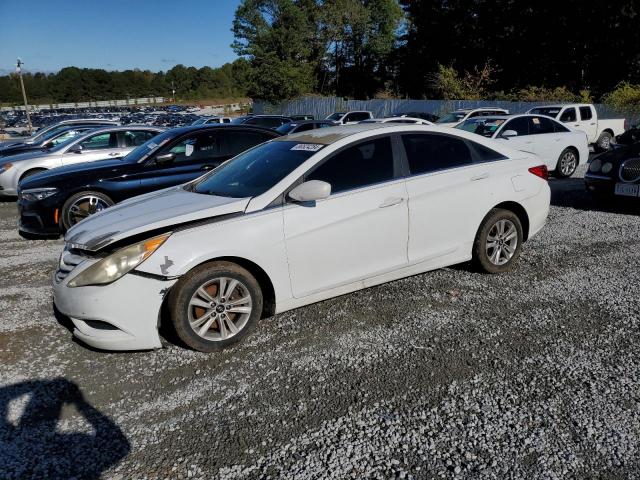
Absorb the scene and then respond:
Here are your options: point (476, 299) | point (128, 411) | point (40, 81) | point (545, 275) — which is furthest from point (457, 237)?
point (40, 81)

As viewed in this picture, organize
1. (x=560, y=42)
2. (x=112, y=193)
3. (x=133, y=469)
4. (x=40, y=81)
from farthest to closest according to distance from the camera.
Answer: (x=40, y=81) → (x=560, y=42) → (x=112, y=193) → (x=133, y=469)

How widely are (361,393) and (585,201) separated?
7376 millimetres

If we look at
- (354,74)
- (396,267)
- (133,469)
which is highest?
(354,74)

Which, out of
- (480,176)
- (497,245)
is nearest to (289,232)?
(480,176)

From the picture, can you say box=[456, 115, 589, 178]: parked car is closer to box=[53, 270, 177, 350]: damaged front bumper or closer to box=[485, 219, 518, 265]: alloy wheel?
box=[485, 219, 518, 265]: alloy wheel

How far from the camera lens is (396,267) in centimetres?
443

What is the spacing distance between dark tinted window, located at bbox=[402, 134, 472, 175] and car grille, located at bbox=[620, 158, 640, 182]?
4.07 m

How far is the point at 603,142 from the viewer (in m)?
17.0

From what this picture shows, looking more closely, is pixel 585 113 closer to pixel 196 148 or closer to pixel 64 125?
pixel 196 148

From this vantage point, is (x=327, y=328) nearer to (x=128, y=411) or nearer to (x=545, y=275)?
(x=128, y=411)

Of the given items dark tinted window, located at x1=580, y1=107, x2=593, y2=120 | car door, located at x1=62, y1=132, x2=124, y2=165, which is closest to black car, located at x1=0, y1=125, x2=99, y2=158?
car door, located at x1=62, y1=132, x2=124, y2=165

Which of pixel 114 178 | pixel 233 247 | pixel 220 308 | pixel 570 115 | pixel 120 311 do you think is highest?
pixel 570 115

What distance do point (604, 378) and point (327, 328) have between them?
197 centimetres

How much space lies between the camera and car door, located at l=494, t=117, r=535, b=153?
1064 centimetres
